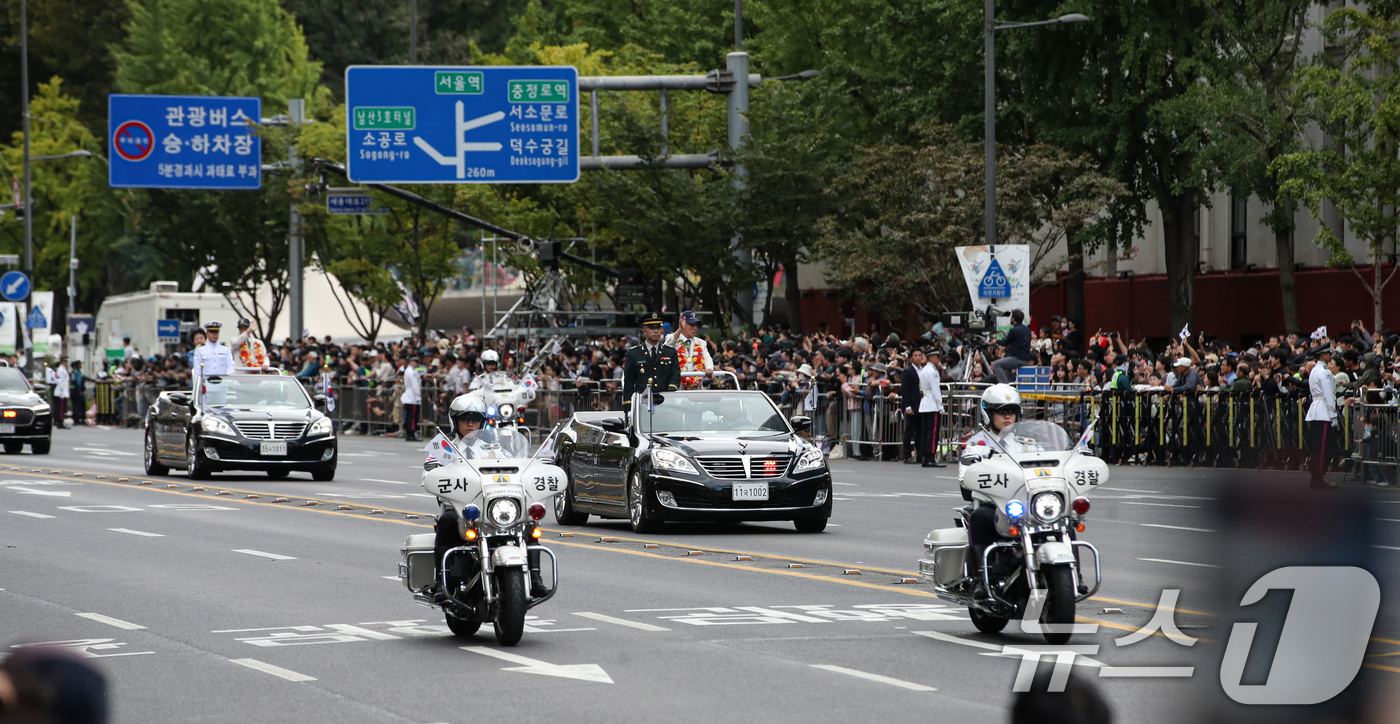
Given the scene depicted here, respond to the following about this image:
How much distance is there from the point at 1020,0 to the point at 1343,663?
36821mm

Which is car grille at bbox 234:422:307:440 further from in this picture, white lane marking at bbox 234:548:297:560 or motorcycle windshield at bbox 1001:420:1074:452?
motorcycle windshield at bbox 1001:420:1074:452

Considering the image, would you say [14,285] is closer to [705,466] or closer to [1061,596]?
[705,466]

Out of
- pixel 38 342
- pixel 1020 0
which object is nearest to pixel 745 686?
pixel 1020 0

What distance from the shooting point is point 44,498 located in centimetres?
2236

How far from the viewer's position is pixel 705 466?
17.2 metres

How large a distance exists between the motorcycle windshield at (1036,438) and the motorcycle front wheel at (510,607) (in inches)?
103

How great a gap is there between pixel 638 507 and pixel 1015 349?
1221cm

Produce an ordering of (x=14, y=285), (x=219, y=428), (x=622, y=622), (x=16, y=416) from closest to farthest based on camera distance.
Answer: (x=622, y=622), (x=219, y=428), (x=16, y=416), (x=14, y=285)

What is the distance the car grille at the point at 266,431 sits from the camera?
83.4 feet

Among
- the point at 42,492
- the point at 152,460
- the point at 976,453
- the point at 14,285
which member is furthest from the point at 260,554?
the point at 14,285

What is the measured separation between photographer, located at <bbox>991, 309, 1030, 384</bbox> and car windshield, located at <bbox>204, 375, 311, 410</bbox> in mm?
9866

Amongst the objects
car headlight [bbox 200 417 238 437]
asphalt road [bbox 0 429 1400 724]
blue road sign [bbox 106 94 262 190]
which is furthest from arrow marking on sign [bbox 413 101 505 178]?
asphalt road [bbox 0 429 1400 724]

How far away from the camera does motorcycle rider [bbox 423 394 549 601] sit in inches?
399

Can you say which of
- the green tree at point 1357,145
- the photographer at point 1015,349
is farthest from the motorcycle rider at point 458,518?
the green tree at point 1357,145
